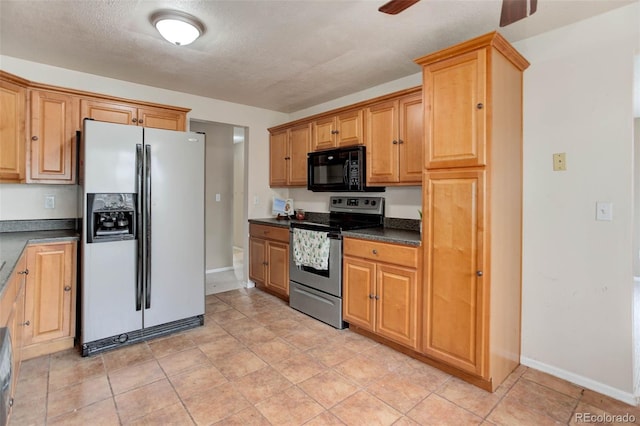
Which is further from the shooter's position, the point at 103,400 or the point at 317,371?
the point at 317,371

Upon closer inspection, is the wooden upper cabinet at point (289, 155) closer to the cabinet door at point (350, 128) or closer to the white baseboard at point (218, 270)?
the cabinet door at point (350, 128)

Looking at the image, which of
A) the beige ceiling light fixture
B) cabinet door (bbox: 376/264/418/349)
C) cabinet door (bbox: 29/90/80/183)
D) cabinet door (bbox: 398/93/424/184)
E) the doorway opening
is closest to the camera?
the beige ceiling light fixture

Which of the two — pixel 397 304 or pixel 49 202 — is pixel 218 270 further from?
pixel 397 304

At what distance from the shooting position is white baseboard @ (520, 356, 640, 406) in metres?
1.96

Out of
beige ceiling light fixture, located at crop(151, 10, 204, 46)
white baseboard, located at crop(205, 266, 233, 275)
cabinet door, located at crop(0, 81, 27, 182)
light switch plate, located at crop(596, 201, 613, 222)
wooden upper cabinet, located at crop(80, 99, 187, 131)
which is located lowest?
white baseboard, located at crop(205, 266, 233, 275)

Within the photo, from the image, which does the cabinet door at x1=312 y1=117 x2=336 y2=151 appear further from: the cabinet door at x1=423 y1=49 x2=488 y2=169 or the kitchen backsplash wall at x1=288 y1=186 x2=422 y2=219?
the cabinet door at x1=423 y1=49 x2=488 y2=169

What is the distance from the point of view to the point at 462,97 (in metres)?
2.09

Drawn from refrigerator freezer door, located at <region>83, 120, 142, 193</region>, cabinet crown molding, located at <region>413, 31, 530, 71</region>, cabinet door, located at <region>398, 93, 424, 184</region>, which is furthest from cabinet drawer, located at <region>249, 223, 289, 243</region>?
cabinet crown molding, located at <region>413, 31, 530, 71</region>

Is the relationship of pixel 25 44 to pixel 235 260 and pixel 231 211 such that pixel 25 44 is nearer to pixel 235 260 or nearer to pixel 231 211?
pixel 231 211

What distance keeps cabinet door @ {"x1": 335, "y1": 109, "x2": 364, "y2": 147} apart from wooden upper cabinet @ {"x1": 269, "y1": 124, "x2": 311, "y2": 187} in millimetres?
490

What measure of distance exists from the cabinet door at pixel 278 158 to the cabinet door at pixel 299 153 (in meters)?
0.10

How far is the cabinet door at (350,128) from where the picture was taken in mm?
3254

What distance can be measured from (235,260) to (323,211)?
270 centimetres

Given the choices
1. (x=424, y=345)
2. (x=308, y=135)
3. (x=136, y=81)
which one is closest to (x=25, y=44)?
(x=136, y=81)
